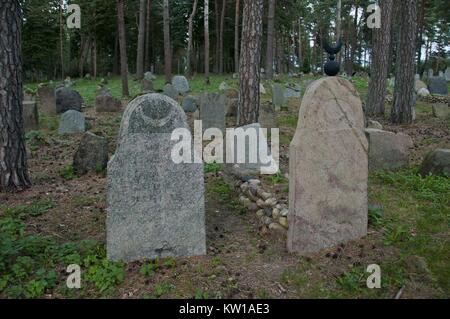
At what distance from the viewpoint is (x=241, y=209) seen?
608 centimetres

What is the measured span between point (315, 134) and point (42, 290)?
10.6ft

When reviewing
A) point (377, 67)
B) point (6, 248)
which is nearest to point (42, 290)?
point (6, 248)

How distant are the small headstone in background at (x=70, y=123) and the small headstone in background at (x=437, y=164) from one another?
8.69 meters

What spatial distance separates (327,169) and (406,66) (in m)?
9.54

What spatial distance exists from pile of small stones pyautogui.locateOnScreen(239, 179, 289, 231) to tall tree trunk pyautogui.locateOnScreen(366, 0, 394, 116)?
918 cm

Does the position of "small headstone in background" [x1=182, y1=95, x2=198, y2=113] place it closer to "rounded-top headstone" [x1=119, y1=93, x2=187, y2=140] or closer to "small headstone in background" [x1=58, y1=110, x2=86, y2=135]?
"small headstone in background" [x1=58, y1=110, x2=86, y2=135]

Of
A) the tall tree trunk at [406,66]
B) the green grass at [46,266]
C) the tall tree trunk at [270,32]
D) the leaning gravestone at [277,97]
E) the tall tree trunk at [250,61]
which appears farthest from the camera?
the tall tree trunk at [270,32]

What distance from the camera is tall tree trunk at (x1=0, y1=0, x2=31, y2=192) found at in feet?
21.0

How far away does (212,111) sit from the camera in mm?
11445

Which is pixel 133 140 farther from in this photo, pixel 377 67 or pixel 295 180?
pixel 377 67

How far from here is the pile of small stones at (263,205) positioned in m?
5.10

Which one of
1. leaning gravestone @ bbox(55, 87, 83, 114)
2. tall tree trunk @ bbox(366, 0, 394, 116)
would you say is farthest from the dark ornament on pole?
leaning gravestone @ bbox(55, 87, 83, 114)

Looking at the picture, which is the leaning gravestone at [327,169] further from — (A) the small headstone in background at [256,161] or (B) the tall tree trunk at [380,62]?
(B) the tall tree trunk at [380,62]

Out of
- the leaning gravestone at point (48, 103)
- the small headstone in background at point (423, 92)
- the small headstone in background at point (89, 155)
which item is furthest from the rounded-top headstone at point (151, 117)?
the small headstone in background at point (423, 92)
